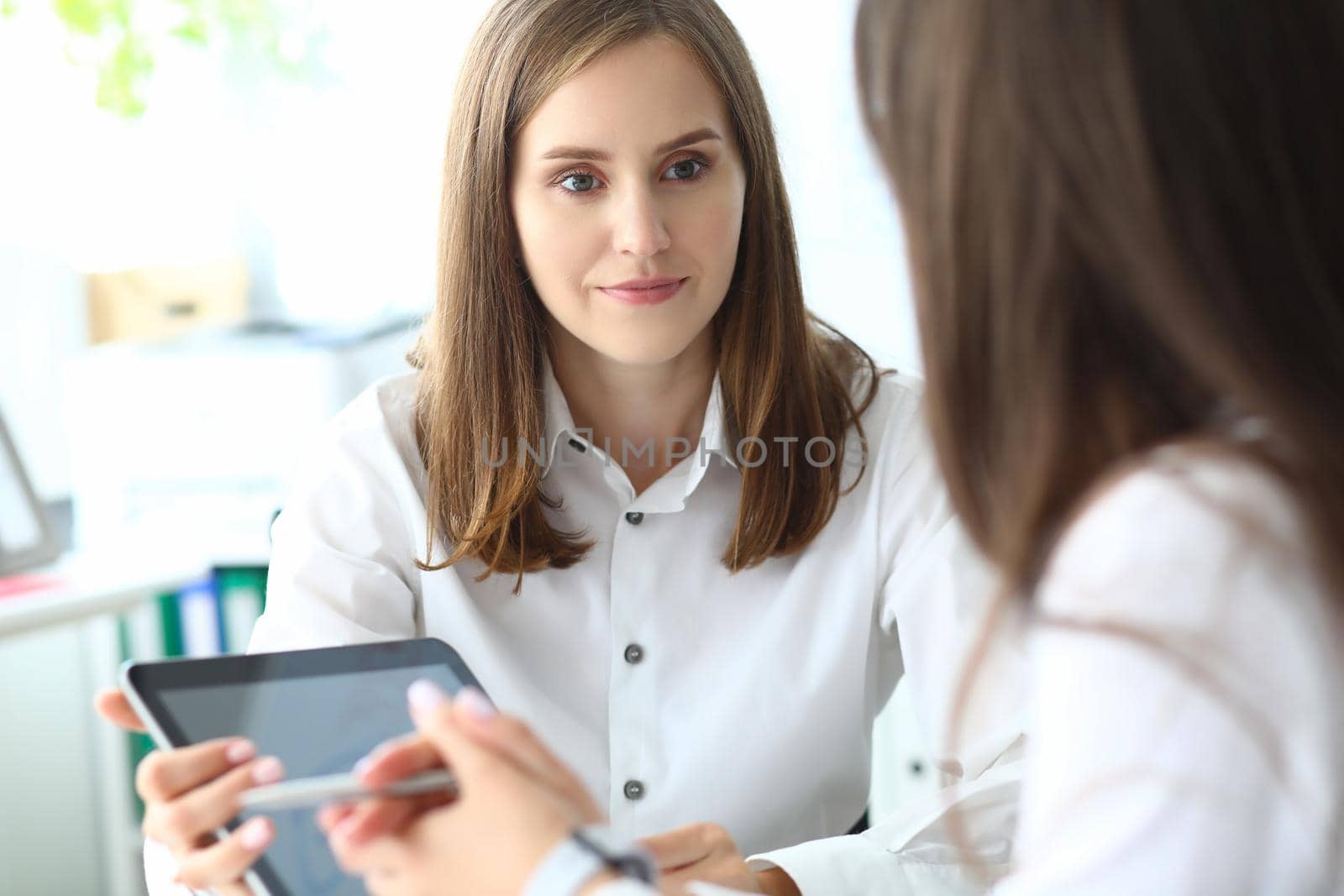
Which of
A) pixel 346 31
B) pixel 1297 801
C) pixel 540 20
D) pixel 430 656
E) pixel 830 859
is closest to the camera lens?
pixel 1297 801

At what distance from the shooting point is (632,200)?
46.7 inches

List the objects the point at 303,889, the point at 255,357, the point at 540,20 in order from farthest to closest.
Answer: the point at 255,357
the point at 540,20
the point at 303,889

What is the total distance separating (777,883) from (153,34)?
7.65 feet

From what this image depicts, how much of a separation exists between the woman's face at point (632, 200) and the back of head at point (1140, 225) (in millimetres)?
603

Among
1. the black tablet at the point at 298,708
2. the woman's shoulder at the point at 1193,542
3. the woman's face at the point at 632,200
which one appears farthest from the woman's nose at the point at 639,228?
the woman's shoulder at the point at 1193,542

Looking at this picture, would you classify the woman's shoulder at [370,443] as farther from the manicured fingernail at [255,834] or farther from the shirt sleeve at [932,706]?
the manicured fingernail at [255,834]

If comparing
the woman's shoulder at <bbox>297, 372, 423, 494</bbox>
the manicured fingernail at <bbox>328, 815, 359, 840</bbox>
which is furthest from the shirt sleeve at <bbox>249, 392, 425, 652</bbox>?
the manicured fingernail at <bbox>328, 815, 359, 840</bbox>

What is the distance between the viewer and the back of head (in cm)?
54

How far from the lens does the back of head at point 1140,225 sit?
0.54 metres

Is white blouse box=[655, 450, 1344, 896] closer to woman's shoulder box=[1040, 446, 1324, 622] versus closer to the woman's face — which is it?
woman's shoulder box=[1040, 446, 1324, 622]

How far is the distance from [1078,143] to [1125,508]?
0.49 ft

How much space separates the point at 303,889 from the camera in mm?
757

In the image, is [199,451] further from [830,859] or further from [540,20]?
[830,859]

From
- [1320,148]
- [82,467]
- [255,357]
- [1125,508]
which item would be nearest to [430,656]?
[1125,508]
